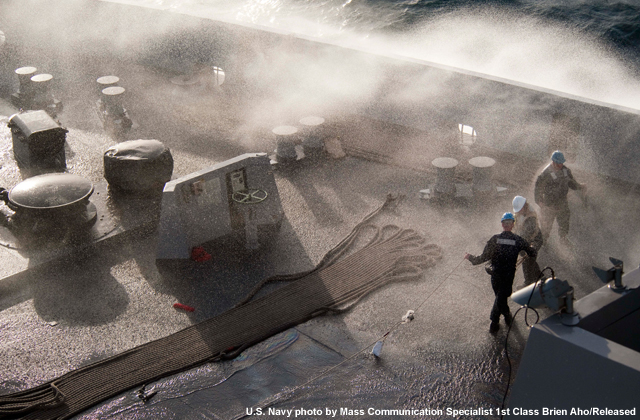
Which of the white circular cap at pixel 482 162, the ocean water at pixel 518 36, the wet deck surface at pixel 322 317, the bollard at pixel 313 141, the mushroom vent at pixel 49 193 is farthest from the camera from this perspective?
the ocean water at pixel 518 36

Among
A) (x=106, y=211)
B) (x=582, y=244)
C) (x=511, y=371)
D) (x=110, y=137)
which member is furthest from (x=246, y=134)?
(x=511, y=371)

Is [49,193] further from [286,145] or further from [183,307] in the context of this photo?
[286,145]

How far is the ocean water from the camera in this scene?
27.6 meters

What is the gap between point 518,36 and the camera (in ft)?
111

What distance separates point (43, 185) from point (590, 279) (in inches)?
305

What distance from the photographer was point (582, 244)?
8031 millimetres

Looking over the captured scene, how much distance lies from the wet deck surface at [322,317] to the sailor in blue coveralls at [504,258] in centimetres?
47

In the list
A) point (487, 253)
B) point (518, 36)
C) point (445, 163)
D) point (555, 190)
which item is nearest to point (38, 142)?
point (445, 163)

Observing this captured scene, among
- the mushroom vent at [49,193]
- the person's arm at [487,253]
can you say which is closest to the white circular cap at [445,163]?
the person's arm at [487,253]

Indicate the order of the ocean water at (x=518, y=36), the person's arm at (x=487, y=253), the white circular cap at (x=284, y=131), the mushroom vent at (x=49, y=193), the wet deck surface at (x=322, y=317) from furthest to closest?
1. the ocean water at (x=518, y=36)
2. the white circular cap at (x=284, y=131)
3. the mushroom vent at (x=49, y=193)
4. the person's arm at (x=487, y=253)
5. the wet deck surface at (x=322, y=317)

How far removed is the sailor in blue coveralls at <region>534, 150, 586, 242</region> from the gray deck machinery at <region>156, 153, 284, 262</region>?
3783 millimetres

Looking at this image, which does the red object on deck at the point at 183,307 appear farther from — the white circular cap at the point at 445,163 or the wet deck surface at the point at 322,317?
the white circular cap at the point at 445,163

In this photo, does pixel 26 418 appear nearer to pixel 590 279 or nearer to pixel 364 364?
pixel 364 364

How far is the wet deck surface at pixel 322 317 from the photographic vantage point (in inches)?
228
